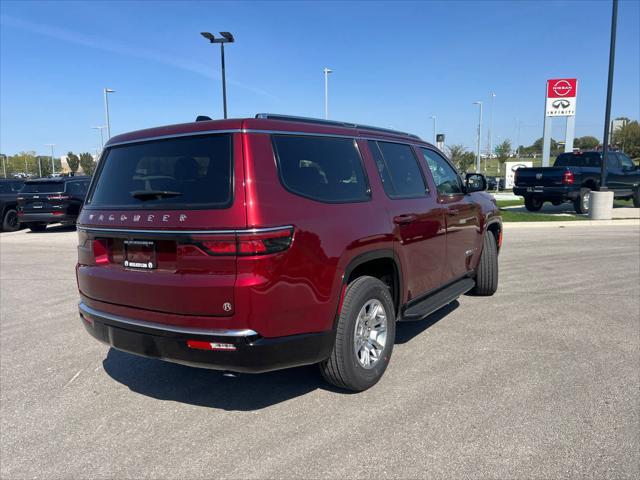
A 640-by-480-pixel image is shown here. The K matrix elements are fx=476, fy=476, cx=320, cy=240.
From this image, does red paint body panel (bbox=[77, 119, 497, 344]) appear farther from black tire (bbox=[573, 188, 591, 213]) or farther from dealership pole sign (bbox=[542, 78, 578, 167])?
dealership pole sign (bbox=[542, 78, 578, 167])

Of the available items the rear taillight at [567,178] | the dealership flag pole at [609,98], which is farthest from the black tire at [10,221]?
the dealership flag pole at [609,98]

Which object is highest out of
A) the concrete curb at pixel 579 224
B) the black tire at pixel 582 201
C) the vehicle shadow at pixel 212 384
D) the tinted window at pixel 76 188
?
the tinted window at pixel 76 188

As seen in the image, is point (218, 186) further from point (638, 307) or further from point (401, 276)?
point (638, 307)

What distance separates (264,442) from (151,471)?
661 millimetres

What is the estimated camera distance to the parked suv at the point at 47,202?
14555 millimetres

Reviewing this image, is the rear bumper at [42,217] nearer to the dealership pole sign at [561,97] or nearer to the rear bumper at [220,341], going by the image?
the rear bumper at [220,341]

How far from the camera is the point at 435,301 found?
4.37 m

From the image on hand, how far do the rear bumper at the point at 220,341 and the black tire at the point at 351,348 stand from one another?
142mm

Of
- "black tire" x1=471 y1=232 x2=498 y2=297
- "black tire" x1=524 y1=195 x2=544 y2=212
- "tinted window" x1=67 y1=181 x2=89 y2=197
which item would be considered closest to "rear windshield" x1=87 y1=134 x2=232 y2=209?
"black tire" x1=471 y1=232 x2=498 y2=297

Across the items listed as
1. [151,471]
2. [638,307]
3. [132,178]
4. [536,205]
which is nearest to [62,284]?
[132,178]

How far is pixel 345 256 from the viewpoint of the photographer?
3199 millimetres

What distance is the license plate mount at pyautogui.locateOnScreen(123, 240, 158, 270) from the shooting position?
300 centimetres

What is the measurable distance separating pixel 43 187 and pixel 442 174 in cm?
1384

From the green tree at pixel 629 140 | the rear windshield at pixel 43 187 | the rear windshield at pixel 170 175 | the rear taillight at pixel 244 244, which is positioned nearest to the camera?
the rear taillight at pixel 244 244
